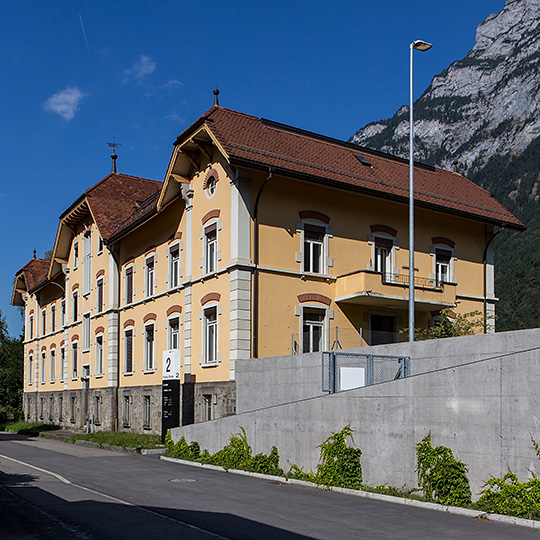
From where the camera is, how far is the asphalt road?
9375mm

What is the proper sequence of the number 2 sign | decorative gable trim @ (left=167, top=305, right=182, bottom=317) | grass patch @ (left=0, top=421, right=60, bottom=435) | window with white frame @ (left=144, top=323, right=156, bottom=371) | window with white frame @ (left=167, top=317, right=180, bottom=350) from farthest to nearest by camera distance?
grass patch @ (left=0, top=421, right=60, bottom=435) → window with white frame @ (left=144, top=323, right=156, bottom=371) → window with white frame @ (left=167, top=317, right=180, bottom=350) → decorative gable trim @ (left=167, top=305, right=182, bottom=317) → the number 2 sign

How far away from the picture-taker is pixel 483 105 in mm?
138625

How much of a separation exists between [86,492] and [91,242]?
26.2 meters

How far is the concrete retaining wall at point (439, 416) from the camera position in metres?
10.7

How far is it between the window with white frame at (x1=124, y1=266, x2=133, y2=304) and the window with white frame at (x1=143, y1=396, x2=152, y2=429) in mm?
5163

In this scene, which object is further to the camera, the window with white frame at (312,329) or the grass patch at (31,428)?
the grass patch at (31,428)

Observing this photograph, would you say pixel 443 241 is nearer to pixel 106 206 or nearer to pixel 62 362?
pixel 106 206

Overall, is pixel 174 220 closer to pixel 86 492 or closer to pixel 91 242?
pixel 91 242

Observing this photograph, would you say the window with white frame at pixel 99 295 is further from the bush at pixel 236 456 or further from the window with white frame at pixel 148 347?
the bush at pixel 236 456

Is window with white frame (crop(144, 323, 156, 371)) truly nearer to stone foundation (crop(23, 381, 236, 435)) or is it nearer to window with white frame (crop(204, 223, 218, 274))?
stone foundation (crop(23, 381, 236, 435))

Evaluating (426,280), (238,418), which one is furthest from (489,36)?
(238,418)

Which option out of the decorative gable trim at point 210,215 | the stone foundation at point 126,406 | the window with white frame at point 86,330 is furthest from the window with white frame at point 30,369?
Result: the decorative gable trim at point 210,215

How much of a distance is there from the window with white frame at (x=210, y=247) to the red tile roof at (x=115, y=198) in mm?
9136

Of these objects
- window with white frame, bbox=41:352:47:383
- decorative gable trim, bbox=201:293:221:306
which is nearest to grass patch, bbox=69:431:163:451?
decorative gable trim, bbox=201:293:221:306
